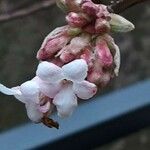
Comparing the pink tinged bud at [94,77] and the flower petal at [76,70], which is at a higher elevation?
the flower petal at [76,70]

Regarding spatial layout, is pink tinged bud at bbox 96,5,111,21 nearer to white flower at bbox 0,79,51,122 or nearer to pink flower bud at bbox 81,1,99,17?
pink flower bud at bbox 81,1,99,17

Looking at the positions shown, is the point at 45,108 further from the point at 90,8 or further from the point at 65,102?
the point at 90,8

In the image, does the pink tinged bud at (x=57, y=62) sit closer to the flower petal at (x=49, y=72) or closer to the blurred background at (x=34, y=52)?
the flower petal at (x=49, y=72)

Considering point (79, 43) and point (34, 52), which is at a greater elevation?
point (79, 43)

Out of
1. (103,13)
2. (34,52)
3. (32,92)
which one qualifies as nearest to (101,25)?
(103,13)

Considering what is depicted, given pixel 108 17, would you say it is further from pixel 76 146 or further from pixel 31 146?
pixel 76 146

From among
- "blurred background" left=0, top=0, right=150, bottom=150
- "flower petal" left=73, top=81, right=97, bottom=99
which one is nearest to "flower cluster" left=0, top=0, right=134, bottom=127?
"flower petal" left=73, top=81, right=97, bottom=99

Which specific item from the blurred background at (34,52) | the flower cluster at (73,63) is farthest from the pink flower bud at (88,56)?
the blurred background at (34,52)

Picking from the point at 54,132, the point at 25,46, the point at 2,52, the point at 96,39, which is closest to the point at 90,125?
the point at 54,132
